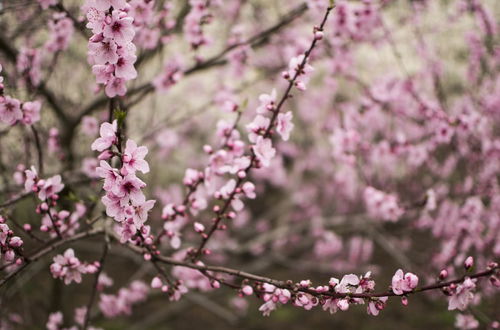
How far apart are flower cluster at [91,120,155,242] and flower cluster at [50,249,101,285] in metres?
0.61

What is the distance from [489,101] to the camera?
516 cm

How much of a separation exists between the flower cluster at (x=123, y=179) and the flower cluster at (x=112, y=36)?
0.92ft

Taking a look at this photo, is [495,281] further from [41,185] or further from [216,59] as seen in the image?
[216,59]

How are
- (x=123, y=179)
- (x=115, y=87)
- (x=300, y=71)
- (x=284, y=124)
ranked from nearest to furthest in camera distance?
1. (x=123, y=179)
2. (x=115, y=87)
3. (x=300, y=71)
4. (x=284, y=124)

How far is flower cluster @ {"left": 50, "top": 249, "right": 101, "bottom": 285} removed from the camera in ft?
6.67

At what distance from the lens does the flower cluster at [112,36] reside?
150 cm

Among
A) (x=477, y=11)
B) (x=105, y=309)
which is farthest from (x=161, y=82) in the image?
(x=477, y=11)

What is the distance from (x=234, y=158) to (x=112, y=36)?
43.7 inches

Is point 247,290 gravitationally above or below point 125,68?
below

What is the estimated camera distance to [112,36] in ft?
5.00

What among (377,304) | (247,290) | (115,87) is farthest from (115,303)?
(377,304)

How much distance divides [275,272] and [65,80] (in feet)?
20.9

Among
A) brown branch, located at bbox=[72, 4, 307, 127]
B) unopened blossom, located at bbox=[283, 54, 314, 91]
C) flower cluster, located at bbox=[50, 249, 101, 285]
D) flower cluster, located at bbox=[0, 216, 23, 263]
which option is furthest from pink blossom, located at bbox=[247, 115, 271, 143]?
brown branch, located at bbox=[72, 4, 307, 127]

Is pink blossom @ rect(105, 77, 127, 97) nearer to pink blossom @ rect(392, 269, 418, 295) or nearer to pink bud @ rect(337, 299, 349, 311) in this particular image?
pink bud @ rect(337, 299, 349, 311)
